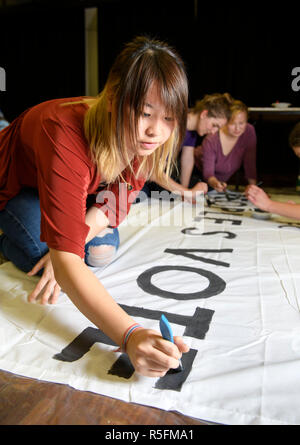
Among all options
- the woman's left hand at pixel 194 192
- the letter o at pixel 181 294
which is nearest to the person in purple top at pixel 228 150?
the woman's left hand at pixel 194 192

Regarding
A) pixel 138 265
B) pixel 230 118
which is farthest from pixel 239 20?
pixel 138 265

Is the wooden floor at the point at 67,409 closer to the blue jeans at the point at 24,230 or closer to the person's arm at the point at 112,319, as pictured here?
the person's arm at the point at 112,319

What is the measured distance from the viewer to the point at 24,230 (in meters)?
0.99

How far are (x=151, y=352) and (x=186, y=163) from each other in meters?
1.79

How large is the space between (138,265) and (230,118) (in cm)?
147

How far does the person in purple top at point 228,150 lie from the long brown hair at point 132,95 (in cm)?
159

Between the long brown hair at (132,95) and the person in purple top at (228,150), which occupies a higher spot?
the long brown hair at (132,95)

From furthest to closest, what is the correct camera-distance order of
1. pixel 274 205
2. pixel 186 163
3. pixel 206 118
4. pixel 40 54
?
pixel 40 54
pixel 186 163
pixel 206 118
pixel 274 205

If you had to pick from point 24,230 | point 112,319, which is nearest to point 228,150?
point 24,230

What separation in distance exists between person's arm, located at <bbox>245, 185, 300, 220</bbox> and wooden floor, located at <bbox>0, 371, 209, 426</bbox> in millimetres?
1150

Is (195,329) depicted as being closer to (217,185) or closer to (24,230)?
(24,230)

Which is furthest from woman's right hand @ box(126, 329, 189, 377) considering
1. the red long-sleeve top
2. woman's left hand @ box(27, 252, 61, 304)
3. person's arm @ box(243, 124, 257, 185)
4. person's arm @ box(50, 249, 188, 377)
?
person's arm @ box(243, 124, 257, 185)

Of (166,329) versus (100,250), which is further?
(100,250)

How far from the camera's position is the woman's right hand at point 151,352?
1.71ft
